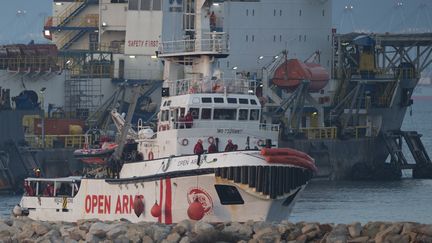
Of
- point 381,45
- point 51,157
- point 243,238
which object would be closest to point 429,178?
point 381,45

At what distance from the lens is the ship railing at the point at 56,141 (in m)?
85.5

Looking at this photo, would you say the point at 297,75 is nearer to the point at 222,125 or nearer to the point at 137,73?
the point at 137,73

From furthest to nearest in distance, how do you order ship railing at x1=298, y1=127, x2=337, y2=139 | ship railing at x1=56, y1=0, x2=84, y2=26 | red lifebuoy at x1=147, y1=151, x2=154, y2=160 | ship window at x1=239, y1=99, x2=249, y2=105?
ship railing at x1=56, y1=0, x2=84, y2=26 → ship railing at x1=298, y1=127, x2=337, y2=139 → red lifebuoy at x1=147, y1=151, x2=154, y2=160 → ship window at x1=239, y1=99, x2=249, y2=105

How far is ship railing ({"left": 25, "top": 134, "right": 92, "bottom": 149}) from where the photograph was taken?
85.5 metres

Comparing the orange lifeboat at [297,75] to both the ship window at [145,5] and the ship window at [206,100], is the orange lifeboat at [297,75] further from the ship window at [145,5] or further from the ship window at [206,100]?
the ship window at [206,100]

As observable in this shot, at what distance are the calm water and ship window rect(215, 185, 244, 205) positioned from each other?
409 inches

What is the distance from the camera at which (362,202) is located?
73750 millimetres

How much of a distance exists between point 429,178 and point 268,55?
36.4ft

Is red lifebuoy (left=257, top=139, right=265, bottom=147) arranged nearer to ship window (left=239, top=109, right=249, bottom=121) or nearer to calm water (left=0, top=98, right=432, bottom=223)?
ship window (left=239, top=109, right=249, bottom=121)

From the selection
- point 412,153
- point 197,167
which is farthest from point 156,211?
point 412,153

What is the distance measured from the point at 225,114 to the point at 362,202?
17.8 metres

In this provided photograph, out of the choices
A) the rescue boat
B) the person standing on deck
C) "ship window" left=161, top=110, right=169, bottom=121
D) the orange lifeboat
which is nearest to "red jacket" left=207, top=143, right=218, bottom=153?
the rescue boat

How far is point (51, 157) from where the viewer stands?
84.1 metres

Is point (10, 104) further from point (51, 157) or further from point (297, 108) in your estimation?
point (297, 108)
